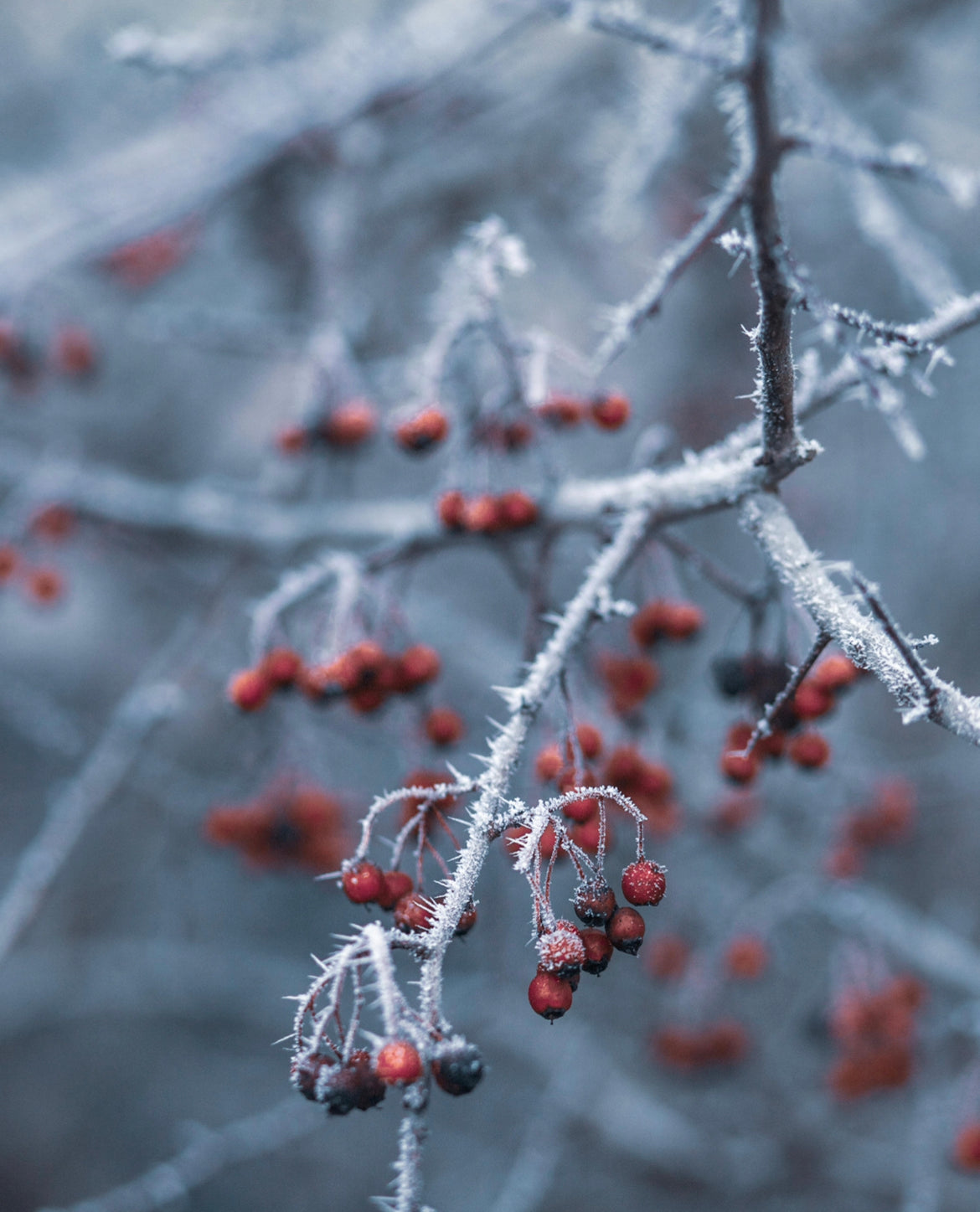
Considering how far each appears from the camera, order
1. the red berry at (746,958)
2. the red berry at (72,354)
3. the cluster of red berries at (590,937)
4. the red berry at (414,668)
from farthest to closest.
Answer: the red berry at (72,354), the red berry at (746,958), the red berry at (414,668), the cluster of red berries at (590,937)

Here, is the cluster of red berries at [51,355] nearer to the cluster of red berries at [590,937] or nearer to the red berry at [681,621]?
the red berry at [681,621]

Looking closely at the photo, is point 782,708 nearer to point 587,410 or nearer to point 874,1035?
point 587,410

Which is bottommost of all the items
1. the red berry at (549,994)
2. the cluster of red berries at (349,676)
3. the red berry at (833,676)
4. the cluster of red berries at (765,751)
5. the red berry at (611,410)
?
the red berry at (549,994)

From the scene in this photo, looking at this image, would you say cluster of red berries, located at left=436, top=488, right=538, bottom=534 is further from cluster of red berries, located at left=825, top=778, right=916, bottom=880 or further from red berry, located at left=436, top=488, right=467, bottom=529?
cluster of red berries, located at left=825, top=778, right=916, bottom=880

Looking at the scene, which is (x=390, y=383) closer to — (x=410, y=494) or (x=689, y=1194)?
(x=410, y=494)

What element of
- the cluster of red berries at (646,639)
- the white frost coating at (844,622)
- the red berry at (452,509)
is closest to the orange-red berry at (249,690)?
the red berry at (452,509)

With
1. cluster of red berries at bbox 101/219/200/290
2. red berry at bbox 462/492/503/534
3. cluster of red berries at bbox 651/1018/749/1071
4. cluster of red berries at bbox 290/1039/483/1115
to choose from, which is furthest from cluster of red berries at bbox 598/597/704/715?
cluster of red berries at bbox 101/219/200/290

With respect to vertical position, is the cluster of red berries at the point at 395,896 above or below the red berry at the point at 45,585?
below
